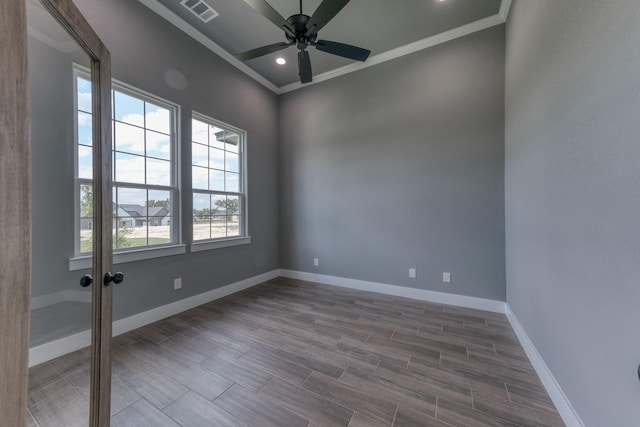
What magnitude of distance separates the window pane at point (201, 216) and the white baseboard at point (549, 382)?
3531 mm

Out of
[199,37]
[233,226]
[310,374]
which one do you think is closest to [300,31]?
[199,37]

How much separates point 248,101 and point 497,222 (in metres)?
3.84

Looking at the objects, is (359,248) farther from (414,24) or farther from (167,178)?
(414,24)

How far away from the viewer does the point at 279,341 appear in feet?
7.18

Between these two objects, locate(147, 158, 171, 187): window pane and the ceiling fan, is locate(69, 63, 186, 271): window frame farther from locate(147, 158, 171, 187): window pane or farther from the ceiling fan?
the ceiling fan

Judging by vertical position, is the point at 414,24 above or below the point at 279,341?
above

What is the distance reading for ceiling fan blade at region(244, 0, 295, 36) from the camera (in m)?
1.83

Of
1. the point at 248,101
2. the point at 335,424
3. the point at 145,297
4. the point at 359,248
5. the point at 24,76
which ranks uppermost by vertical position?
the point at 248,101

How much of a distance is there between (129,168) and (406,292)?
362cm

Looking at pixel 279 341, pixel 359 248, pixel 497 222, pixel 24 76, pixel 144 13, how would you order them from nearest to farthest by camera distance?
1. pixel 24 76
2. pixel 279 341
3. pixel 144 13
4. pixel 497 222
5. pixel 359 248

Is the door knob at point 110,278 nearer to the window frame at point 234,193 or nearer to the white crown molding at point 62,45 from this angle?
the white crown molding at point 62,45

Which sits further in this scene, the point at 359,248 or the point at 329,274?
the point at 329,274

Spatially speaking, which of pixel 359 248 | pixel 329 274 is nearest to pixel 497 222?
pixel 359 248

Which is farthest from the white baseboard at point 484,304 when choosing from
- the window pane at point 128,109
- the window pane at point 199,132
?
the window pane at point 128,109
